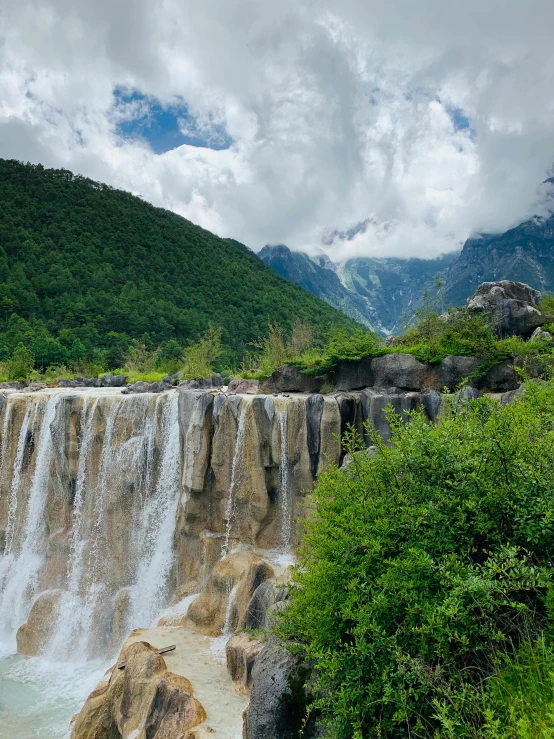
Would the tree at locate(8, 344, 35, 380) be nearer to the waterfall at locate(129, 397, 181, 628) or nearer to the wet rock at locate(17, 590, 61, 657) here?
the wet rock at locate(17, 590, 61, 657)

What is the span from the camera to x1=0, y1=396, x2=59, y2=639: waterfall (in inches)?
603

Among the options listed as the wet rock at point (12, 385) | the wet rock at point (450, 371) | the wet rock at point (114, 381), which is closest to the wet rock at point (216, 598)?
the wet rock at point (450, 371)

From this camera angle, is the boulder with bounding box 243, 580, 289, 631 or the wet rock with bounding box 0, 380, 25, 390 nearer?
the boulder with bounding box 243, 580, 289, 631

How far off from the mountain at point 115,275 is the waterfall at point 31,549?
22.5 meters

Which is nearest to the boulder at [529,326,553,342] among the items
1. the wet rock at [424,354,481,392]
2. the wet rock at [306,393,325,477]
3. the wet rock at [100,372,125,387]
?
the wet rock at [424,354,481,392]

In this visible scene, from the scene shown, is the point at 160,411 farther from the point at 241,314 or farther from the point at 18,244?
the point at 18,244

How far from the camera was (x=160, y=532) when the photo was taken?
48.4 feet

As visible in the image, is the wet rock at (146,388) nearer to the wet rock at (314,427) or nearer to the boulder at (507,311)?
the wet rock at (314,427)

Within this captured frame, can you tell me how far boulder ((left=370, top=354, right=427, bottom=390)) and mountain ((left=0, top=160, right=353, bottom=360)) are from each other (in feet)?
76.7

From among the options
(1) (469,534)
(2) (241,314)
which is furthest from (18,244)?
(1) (469,534)

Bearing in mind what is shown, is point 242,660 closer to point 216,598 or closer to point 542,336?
point 216,598

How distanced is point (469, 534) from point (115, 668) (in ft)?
28.0

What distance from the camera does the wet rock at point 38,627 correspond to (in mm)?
13867

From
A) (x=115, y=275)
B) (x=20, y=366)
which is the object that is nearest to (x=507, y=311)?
(x=20, y=366)
